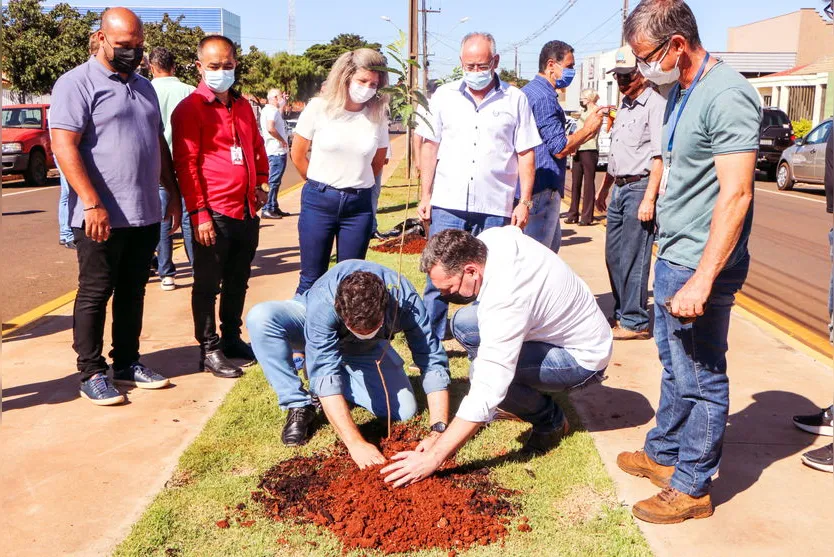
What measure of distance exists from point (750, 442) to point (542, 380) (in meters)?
1.22

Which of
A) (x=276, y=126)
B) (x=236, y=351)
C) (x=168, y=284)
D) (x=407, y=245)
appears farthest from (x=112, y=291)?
(x=276, y=126)

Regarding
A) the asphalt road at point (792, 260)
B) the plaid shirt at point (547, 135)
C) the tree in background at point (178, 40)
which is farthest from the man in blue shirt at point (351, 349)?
the tree in background at point (178, 40)

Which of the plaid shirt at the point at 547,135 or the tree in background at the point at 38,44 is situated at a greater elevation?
the tree in background at the point at 38,44

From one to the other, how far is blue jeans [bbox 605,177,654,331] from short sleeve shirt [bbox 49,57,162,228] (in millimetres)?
3393

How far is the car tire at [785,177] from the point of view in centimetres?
1931

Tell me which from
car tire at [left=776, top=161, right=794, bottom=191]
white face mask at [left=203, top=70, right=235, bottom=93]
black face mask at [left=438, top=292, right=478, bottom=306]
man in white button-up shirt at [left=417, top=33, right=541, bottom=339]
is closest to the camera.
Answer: black face mask at [left=438, top=292, right=478, bottom=306]

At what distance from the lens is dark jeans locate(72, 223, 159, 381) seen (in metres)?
4.62

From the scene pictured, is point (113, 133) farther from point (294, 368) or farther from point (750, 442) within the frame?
point (750, 442)

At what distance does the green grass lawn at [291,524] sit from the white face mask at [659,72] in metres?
1.80

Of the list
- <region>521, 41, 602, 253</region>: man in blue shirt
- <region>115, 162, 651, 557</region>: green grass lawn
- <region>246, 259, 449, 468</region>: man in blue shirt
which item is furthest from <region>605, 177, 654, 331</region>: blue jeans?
<region>246, 259, 449, 468</region>: man in blue shirt

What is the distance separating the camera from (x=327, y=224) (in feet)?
17.1

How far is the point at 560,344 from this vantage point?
13.0 ft

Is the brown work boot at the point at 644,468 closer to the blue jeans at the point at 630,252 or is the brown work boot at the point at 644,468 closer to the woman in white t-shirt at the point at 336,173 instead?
the woman in white t-shirt at the point at 336,173

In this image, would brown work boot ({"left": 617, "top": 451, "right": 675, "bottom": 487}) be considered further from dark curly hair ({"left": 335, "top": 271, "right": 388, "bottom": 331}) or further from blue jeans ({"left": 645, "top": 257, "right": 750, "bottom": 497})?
dark curly hair ({"left": 335, "top": 271, "right": 388, "bottom": 331})
